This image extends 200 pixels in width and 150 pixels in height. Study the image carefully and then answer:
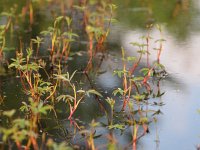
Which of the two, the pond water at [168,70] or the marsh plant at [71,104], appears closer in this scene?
the marsh plant at [71,104]

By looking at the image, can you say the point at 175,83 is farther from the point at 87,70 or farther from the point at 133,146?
the point at 133,146

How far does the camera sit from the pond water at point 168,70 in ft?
9.87

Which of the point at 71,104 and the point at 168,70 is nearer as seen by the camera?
the point at 71,104

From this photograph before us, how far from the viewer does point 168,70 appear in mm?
4191

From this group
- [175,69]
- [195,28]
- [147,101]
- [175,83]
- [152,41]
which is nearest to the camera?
[147,101]

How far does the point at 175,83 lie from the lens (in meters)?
3.88

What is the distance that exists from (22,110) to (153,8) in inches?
135

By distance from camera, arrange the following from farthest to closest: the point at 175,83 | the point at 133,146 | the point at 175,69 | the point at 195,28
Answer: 1. the point at 195,28
2. the point at 175,69
3. the point at 175,83
4. the point at 133,146

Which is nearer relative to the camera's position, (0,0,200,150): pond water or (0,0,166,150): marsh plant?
(0,0,166,150): marsh plant

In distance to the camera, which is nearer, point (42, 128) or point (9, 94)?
point (42, 128)

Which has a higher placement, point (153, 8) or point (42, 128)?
point (153, 8)

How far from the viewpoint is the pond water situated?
301cm

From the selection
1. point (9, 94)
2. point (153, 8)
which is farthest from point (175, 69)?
point (153, 8)

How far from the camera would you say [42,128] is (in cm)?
314
